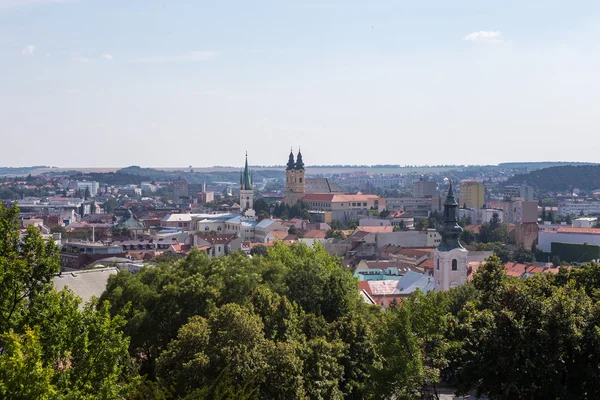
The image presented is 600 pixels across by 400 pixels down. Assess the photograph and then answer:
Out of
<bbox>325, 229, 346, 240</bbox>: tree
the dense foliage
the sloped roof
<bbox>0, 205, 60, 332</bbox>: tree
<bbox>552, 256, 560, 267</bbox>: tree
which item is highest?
<bbox>0, 205, 60, 332</bbox>: tree

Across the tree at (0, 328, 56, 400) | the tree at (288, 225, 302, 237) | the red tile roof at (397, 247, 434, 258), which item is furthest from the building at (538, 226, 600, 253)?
the tree at (0, 328, 56, 400)

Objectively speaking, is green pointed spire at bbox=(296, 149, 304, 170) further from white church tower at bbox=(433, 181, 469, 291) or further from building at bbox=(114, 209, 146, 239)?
white church tower at bbox=(433, 181, 469, 291)

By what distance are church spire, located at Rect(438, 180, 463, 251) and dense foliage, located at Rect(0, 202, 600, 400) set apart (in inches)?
725

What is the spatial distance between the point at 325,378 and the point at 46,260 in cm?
823

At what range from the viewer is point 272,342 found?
23859 millimetres

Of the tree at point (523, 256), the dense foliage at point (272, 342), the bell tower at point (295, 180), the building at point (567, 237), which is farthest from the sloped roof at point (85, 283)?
the bell tower at point (295, 180)

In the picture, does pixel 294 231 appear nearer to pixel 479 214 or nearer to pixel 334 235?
pixel 334 235

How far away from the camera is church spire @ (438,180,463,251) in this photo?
48375 millimetres

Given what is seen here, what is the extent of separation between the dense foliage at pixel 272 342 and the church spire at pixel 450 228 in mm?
18412

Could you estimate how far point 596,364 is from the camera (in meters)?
20.8

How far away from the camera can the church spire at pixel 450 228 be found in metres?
48.4

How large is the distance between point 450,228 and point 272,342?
2659 cm

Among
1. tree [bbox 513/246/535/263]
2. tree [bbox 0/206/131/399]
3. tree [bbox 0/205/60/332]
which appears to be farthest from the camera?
tree [bbox 513/246/535/263]

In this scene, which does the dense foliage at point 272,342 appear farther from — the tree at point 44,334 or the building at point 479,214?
the building at point 479,214
